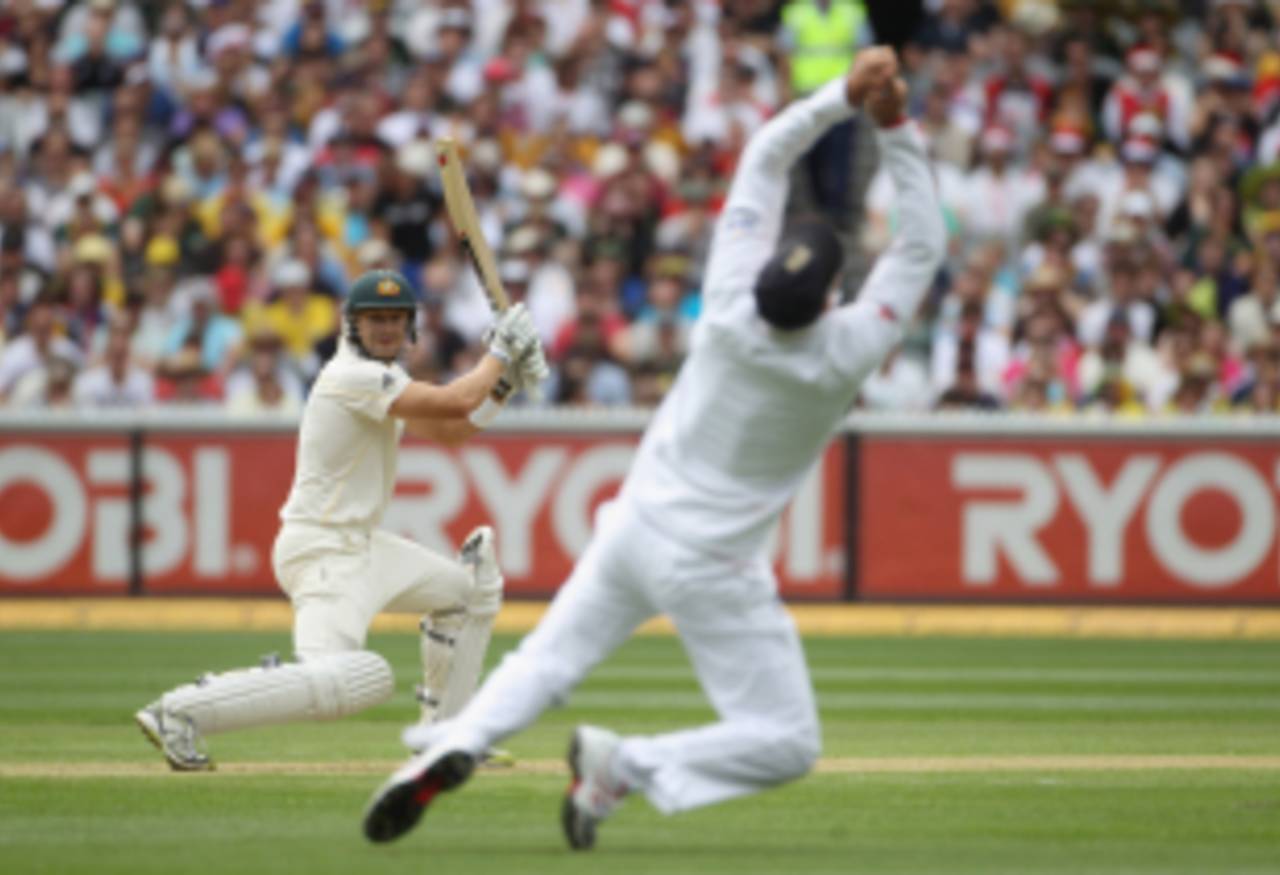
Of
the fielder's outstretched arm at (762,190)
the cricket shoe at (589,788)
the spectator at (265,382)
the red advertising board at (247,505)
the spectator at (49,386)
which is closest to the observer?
the fielder's outstretched arm at (762,190)

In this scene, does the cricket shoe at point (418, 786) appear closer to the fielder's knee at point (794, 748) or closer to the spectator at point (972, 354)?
the fielder's knee at point (794, 748)

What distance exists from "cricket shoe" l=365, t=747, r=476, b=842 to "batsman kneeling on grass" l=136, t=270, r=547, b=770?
191 cm

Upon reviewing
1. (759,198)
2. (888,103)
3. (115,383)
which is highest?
(888,103)

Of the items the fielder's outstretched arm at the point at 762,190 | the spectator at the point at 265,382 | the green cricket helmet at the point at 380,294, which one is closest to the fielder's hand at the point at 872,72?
the fielder's outstretched arm at the point at 762,190

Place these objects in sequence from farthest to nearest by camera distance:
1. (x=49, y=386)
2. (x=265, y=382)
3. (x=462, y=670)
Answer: (x=49, y=386)
(x=265, y=382)
(x=462, y=670)

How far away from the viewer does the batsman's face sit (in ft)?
28.9

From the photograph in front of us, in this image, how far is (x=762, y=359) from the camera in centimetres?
668

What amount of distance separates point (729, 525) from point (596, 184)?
1235cm

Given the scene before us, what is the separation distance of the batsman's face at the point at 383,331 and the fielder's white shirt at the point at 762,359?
217 cm

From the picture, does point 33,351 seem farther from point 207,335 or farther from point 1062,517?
point 1062,517

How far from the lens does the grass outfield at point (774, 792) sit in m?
6.91

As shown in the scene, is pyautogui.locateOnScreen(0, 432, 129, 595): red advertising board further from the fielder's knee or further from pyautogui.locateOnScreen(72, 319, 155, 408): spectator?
the fielder's knee

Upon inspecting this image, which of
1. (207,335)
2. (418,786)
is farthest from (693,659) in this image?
(207,335)

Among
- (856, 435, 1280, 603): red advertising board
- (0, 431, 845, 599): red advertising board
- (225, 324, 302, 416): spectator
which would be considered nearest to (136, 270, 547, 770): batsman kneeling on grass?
(0, 431, 845, 599): red advertising board
